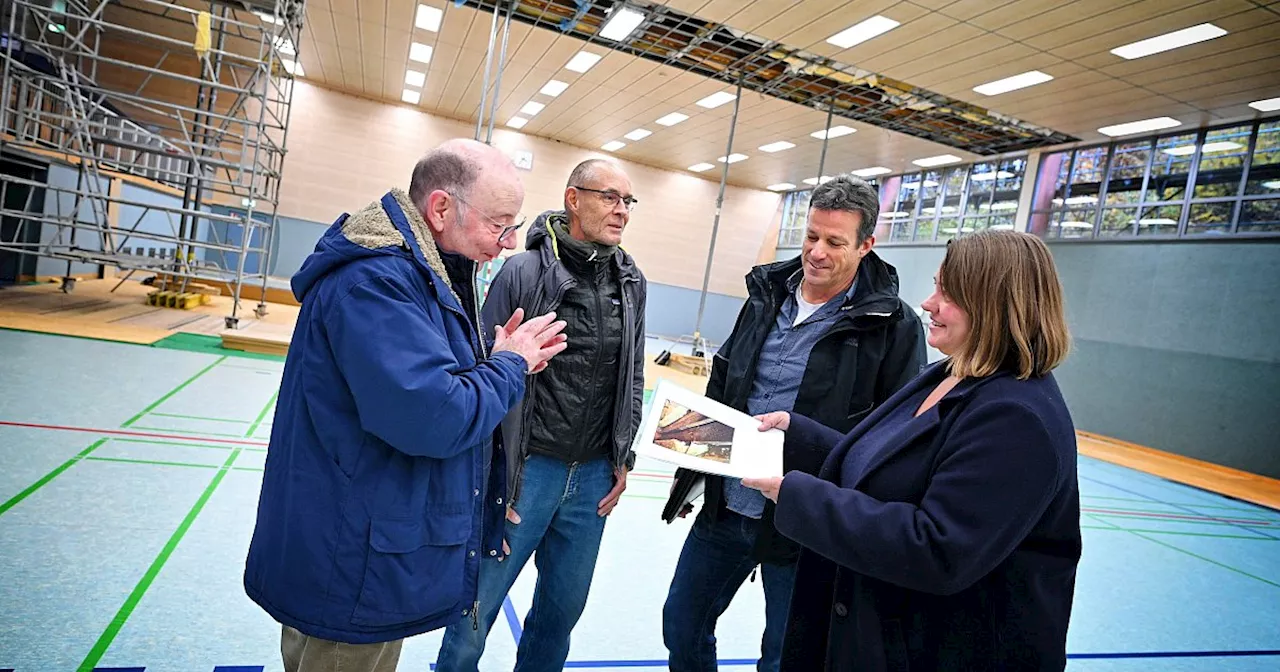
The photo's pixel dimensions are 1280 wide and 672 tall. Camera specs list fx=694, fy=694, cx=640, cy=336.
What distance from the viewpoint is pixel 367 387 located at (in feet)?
4.39

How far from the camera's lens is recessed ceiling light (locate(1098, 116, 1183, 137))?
1155 cm

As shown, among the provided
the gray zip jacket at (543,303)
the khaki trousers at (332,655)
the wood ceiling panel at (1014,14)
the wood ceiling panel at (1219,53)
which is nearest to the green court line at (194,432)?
the gray zip jacket at (543,303)

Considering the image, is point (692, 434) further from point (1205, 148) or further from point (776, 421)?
point (1205, 148)

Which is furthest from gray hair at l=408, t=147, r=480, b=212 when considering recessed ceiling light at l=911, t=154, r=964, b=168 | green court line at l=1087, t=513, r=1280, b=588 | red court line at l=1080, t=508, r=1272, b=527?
recessed ceiling light at l=911, t=154, r=964, b=168

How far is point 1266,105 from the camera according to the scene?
10.3m

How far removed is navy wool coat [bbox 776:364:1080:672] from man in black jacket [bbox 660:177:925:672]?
0.67m

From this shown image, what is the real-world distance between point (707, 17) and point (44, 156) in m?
9.61

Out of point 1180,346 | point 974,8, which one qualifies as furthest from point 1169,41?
point 1180,346

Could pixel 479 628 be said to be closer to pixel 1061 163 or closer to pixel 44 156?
pixel 44 156

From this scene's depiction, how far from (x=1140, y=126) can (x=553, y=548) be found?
13.9 meters

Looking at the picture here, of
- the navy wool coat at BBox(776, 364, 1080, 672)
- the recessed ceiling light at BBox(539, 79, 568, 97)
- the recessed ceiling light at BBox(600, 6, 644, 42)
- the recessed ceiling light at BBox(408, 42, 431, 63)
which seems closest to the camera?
the navy wool coat at BBox(776, 364, 1080, 672)

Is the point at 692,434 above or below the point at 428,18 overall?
below

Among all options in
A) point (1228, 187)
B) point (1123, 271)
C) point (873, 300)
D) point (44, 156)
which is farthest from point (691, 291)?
point (873, 300)

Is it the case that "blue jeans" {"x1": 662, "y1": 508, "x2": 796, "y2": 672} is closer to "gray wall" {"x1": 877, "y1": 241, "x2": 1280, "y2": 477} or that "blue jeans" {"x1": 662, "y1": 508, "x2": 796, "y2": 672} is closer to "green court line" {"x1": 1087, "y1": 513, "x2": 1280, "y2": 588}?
"green court line" {"x1": 1087, "y1": 513, "x2": 1280, "y2": 588}
